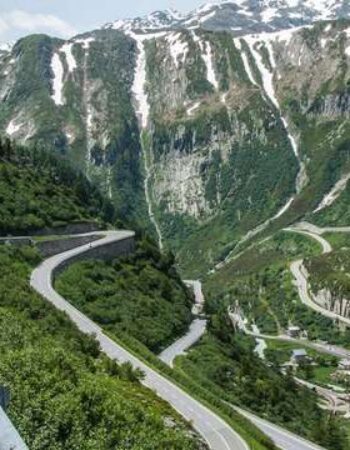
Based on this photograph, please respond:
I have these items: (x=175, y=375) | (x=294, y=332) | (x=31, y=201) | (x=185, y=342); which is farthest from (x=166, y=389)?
(x=294, y=332)

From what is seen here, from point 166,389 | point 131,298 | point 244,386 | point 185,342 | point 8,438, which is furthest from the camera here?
point 131,298

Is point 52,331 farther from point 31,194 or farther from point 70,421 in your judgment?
point 31,194

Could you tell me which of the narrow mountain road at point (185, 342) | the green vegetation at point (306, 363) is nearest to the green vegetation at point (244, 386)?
the narrow mountain road at point (185, 342)

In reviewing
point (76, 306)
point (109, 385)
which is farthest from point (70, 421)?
point (76, 306)

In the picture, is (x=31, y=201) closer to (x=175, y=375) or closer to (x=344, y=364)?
(x=175, y=375)

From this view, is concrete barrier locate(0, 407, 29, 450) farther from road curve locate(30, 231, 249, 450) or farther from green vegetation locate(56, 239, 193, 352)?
green vegetation locate(56, 239, 193, 352)

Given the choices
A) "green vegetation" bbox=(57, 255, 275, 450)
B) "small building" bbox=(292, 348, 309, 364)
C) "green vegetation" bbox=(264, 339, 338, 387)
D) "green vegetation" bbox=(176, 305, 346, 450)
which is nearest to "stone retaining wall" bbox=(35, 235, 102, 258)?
"green vegetation" bbox=(57, 255, 275, 450)
